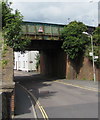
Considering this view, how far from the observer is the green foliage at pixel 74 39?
101 ft

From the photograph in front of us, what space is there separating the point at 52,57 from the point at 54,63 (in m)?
1.85

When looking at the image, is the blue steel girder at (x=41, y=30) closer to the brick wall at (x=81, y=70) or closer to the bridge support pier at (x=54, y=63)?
the bridge support pier at (x=54, y=63)

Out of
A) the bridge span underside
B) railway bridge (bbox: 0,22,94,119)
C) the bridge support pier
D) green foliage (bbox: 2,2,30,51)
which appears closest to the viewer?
green foliage (bbox: 2,2,30,51)

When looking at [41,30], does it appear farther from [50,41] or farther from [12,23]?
[12,23]

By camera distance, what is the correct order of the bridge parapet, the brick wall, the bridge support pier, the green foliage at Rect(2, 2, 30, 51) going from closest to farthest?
the green foliage at Rect(2, 2, 30, 51), the brick wall, the bridge parapet, the bridge support pier

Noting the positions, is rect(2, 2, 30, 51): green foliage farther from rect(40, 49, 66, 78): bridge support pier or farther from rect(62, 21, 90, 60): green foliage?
rect(40, 49, 66, 78): bridge support pier

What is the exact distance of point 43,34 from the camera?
101 ft

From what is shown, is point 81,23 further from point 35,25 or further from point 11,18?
point 11,18

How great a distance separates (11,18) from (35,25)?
1034 cm

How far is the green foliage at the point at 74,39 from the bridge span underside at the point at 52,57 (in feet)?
12.5

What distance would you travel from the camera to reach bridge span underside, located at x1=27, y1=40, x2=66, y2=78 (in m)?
35.5

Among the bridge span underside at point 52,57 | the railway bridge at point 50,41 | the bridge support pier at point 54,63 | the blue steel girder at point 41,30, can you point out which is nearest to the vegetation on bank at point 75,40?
the blue steel girder at point 41,30

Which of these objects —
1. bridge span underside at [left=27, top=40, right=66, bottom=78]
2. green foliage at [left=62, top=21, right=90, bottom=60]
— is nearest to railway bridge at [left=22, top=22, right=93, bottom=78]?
bridge span underside at [left=27, top=40, right=66, bottom=78]

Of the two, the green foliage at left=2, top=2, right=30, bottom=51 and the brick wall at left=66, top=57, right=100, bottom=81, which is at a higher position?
the green foliage at left=2, top=2, right=30, bottom=51
